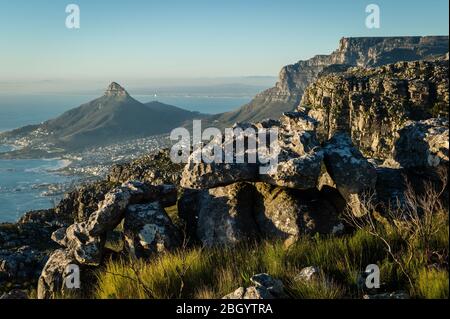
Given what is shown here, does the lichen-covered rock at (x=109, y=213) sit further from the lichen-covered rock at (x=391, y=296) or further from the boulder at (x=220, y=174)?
the lichen-covered rock at (x=391, y=296)

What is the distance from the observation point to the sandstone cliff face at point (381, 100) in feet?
420

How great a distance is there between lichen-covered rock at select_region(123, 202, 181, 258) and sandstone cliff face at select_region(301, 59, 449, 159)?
100334mm

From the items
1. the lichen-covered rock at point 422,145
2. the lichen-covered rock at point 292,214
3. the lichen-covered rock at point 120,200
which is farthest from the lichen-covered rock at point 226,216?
the lichen-covered rock at point 422,145

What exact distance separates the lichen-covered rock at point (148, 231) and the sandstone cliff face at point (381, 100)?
329 ft

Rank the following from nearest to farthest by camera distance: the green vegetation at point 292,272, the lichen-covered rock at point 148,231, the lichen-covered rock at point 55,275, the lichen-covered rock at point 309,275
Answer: the green vegetation at point 292,272 → the lichen-covered rock at point 309,275 → the lichen-covered rock at point 55,275 → the lichen-covered rock at point 148,231

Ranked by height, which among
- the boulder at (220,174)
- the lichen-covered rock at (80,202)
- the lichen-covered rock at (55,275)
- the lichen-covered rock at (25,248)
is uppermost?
the boulder at (220,174)

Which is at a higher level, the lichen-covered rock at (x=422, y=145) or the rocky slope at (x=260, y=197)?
the lichen-covered rock at (x=422, y=145)

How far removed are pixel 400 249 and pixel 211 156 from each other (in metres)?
7.01

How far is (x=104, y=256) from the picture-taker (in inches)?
602

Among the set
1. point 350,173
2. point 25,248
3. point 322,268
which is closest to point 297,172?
point 350,173

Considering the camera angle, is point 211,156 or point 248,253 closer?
point 248,253

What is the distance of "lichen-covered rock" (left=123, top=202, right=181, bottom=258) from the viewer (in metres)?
14.7
